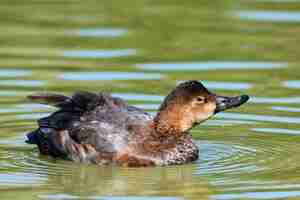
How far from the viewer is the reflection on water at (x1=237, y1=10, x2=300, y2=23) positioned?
1941 centimetres

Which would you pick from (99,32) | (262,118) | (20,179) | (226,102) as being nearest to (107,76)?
(99,32)

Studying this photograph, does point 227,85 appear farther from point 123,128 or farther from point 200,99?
point 123,128

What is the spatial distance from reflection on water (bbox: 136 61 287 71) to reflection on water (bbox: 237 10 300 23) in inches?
105

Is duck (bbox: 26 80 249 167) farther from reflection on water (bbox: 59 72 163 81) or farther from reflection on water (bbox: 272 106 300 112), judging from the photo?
reflection on water (bbox: 59 72 163 81)

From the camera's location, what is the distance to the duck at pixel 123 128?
12.1 metres

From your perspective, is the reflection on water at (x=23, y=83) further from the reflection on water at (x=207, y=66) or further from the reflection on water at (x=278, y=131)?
the reflection on water at (x=278, y=131)

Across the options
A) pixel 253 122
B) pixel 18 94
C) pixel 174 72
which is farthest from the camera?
pixel 174 72

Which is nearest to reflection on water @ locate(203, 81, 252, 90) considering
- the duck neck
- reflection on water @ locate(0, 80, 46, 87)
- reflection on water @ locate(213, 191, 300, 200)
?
reflection on water @ locate(0, 80, 46, 87)

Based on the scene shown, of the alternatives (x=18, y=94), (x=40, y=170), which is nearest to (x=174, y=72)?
(x=18, y=94)

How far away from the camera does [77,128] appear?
40.5 feet

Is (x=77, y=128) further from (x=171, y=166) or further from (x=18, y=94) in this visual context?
(x=18, y=94)

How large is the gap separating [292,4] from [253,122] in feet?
21.7

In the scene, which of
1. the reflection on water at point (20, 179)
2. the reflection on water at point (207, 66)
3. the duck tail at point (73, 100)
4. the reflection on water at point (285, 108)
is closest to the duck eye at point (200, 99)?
the duck tail at point (73, 100)

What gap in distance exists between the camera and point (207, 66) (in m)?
16.7
